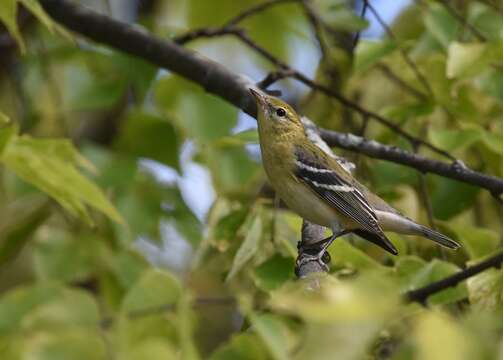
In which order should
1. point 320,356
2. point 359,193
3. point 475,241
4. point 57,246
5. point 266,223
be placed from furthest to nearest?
point 57,246
point 359,193
point 475,241
point 266,223
point 320,356

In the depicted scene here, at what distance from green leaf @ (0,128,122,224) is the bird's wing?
1.39 m

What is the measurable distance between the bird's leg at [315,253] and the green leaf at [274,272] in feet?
0.23

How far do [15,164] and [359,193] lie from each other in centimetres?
185

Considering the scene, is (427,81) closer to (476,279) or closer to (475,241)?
(475,241)

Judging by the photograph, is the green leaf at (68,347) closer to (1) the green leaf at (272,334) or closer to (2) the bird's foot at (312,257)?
(1) the green leaf at (272,334)

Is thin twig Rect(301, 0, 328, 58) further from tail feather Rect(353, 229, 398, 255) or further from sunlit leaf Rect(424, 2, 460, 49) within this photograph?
tail feather Rect(353, 229, 398, 255)

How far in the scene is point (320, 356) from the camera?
149 centimetres

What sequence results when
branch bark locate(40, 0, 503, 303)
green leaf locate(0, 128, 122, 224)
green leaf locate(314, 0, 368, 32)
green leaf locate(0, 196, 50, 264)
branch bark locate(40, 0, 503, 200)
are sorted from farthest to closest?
green leaf locate(314, 0, 368, 32), green leaf locate(0, 196, 50, 264), branch bark locate(40, 0, 503, 200), branch bark locate(40, 0, 503, 303), green leaf locate(0, 128, 122, 224)

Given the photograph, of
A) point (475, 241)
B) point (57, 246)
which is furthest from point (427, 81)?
point (57, 246)

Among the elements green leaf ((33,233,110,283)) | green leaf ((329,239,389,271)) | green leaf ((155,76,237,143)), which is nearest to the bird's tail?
green leaf ((329,239,389,271))

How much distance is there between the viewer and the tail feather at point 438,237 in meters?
3.83

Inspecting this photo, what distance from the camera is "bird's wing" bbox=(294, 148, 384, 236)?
13.8 feet

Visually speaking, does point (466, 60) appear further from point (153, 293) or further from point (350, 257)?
point (153, 293)

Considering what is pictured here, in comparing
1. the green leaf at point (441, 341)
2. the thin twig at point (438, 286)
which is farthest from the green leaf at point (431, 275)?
the green leaf at point (441, 341)
